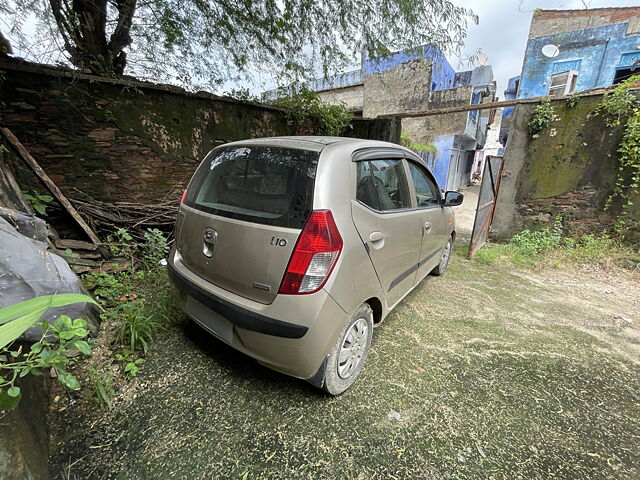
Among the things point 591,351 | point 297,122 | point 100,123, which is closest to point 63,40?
point 100,123

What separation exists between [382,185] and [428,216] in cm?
79

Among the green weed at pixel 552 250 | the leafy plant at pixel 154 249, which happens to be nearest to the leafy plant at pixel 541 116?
the green weed at pixel 552 250

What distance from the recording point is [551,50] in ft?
30.3

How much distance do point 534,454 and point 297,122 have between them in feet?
17.6

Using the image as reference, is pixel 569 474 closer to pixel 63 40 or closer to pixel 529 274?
pixel 529 274

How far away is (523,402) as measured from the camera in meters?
1.76

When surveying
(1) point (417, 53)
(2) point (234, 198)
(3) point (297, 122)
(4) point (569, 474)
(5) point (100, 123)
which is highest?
(1) point (417, 53)

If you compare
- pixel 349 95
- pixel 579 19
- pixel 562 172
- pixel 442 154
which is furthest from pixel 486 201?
pixel 349 95

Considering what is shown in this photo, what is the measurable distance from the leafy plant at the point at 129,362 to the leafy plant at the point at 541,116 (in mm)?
6305

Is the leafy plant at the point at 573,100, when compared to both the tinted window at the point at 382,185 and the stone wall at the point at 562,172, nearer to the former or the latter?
the stone wall at the point at 562,172

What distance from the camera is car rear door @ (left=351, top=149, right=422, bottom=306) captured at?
171 centimetres

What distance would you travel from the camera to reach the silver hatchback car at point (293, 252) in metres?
1.41

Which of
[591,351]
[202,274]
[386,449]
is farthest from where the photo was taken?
[591,351]

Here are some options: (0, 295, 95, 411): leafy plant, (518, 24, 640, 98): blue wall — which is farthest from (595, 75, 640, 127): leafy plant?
(518, 24, 640, 98): blue wall
